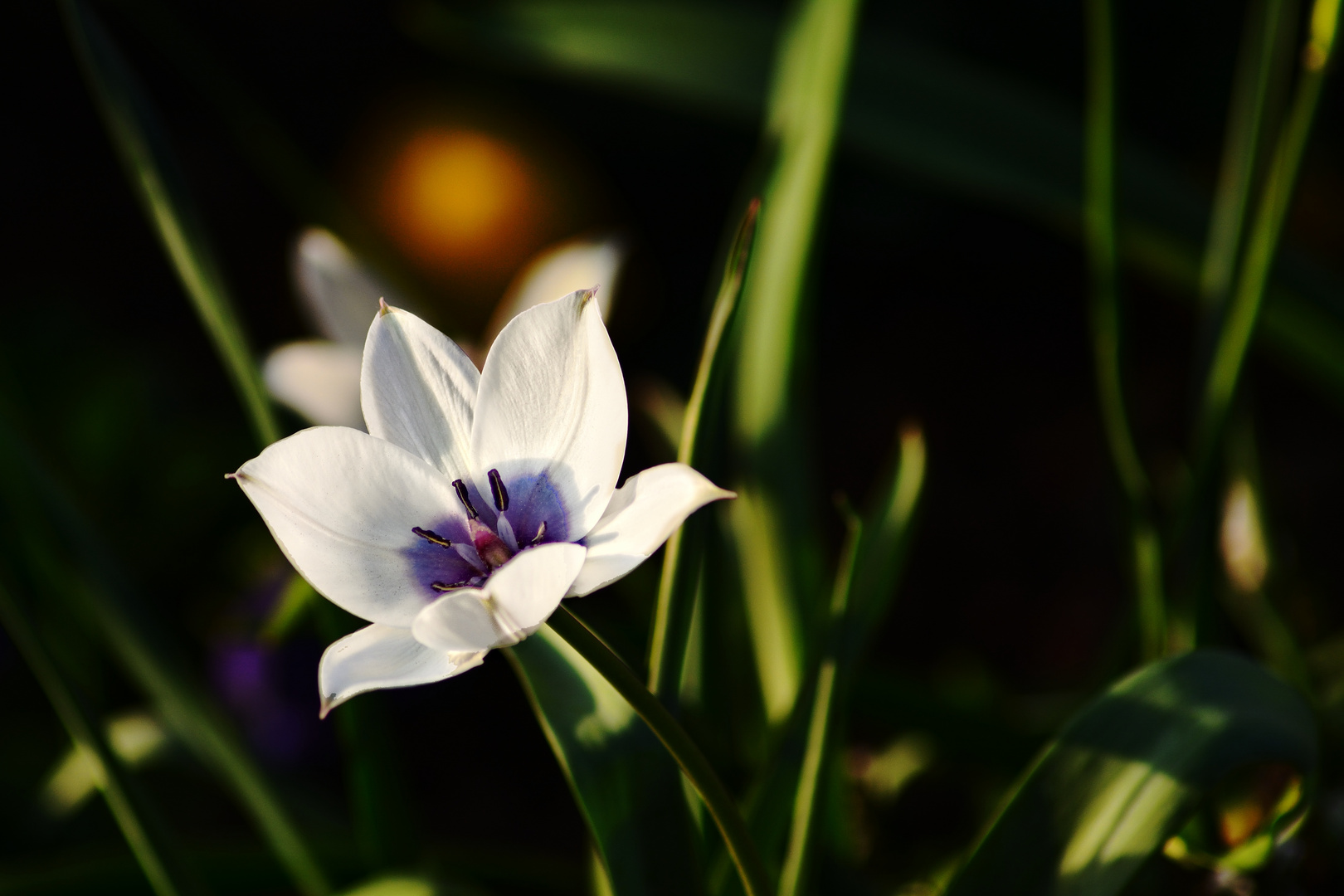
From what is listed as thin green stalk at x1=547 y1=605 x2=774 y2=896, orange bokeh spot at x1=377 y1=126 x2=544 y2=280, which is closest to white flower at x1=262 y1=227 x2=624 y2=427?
thin green stalk at x1=547 y1=605 x2=774 y2=896

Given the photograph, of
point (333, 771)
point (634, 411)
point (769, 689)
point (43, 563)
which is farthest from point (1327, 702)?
point (333, 771)

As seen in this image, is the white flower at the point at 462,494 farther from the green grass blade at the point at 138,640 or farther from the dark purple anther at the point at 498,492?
the green grass blade at the point at 138,640

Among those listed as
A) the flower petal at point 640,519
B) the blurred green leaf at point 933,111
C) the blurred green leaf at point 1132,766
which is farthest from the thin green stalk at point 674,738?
the blurred green leaf at point 933,111

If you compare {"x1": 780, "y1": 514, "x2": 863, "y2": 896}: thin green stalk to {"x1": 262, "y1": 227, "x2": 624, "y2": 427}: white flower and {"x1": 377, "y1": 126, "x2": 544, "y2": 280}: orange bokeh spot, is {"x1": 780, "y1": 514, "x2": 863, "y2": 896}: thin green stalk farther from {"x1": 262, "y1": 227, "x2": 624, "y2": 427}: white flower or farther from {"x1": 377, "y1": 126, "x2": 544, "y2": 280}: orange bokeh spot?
{"x1": 377, "y1": 126, "x2": 544, "y2": 280}: orange bokeh spot

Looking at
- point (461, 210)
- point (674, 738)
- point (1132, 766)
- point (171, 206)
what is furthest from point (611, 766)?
point (461, 210)

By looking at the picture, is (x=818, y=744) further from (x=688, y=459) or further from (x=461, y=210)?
(x=461, y=210)
